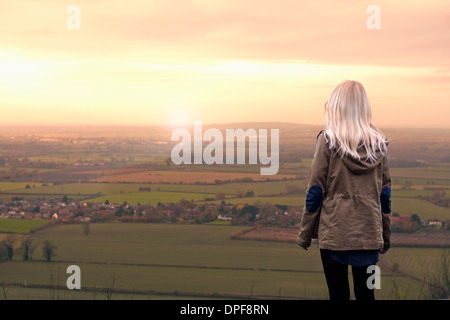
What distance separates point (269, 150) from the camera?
736 inches

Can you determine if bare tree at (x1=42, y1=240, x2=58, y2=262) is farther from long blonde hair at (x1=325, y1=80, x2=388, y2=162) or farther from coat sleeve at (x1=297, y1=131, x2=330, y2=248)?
long blonde hair at (x1=325, y1=80, x2=388, y2=162)

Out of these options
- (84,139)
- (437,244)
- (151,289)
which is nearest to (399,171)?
(437,244)

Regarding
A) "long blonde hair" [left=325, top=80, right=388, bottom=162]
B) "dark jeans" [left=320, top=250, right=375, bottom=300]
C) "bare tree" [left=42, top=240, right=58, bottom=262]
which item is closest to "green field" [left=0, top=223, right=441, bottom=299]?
"bare tree" [left=42, top=240, right=58, bottom=262]

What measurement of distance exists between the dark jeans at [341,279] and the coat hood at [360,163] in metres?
0.42

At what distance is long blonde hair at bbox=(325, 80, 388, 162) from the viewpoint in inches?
101

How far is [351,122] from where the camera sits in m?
2.59

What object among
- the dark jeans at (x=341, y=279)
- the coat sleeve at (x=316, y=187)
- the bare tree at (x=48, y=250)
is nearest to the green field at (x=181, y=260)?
the bare tree at (x=48, y=250)

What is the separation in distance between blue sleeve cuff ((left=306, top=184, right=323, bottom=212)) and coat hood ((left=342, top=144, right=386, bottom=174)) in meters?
0.17

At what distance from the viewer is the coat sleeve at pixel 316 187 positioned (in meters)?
2.59

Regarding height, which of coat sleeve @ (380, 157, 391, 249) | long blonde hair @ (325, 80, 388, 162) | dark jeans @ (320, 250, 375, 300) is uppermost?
long blonde hair @ (325, 80, 388, 162)

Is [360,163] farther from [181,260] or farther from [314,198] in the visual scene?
[181,260]

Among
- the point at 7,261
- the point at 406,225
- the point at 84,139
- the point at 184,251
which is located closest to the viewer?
the point at 7,261
